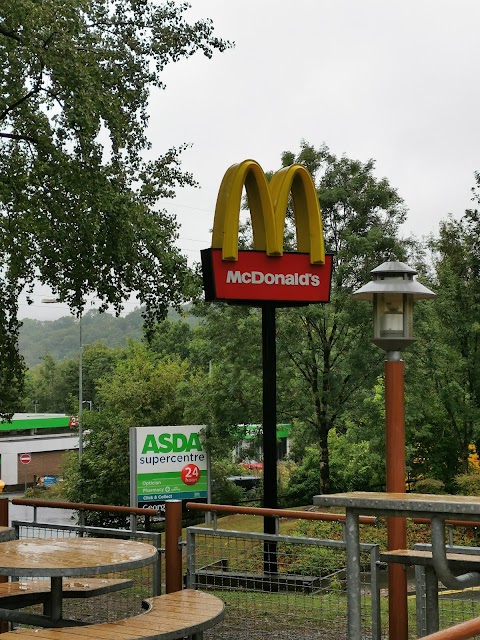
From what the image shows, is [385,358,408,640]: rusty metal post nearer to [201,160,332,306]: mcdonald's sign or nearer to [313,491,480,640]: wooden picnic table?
[313,491,480,640]: wooden picnic table

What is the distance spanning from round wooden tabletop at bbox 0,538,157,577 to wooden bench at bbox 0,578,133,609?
0.41 m

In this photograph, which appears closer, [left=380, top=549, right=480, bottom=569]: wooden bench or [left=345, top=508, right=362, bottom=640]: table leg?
[left=345, top=508, right=362, bottom=640]: table leg

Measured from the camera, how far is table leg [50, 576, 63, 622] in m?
7.31

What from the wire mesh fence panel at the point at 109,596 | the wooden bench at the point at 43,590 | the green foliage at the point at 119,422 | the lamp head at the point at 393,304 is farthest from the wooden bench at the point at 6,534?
the green foliage at the point at 119,422

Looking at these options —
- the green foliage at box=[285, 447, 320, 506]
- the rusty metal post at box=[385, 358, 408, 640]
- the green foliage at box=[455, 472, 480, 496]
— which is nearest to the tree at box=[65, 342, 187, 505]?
the green foliage at box=[285, 447, 320, 506]

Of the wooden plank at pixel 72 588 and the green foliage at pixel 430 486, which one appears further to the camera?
the green foliage at pixel 430 486

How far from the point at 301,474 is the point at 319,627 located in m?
27.6

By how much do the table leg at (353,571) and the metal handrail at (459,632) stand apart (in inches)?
78.3

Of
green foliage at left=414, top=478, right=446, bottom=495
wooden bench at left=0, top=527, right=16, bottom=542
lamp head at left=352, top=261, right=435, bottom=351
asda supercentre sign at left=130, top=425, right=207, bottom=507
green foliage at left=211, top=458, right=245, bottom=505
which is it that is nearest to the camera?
wooden bench at left=0, top=527, right=16, bottom=542

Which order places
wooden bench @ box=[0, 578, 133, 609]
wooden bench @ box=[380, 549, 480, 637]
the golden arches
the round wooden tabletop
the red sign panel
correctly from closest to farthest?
wooden bench @ box=[380, 549, 480, 637]
the round wooden tabletop
wooden bench @ box=[0, 578, 133, 609]
the red sign panel
the golden arches

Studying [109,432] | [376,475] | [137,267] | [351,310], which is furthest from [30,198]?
[109,432]

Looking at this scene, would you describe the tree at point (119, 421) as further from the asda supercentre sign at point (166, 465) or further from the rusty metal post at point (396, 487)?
the rusty metal post at point (396, 487)

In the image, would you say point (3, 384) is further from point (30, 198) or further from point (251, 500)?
point (251, 500)

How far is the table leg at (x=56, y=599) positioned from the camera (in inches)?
288
